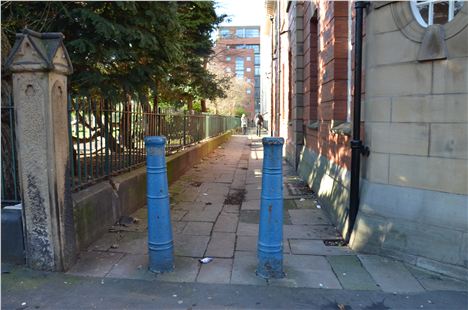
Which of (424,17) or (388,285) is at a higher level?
(424,17)

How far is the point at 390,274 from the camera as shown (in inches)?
159

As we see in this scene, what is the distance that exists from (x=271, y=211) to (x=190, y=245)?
1414mm

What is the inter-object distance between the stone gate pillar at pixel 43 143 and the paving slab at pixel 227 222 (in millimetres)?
2095

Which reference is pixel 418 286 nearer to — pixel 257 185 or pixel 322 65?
pixel 322 65

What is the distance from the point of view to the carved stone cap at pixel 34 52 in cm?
379

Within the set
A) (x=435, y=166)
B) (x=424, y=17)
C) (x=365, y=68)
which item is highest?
(x=424, y=17)

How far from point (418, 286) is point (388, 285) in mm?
271

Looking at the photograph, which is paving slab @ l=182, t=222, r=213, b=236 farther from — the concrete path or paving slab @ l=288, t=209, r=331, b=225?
paving slab @ l=288, t=209, r=331, b=225

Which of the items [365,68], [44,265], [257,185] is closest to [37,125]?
[44,265]

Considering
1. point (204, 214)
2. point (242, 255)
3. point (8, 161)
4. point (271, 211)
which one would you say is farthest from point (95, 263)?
point (204, 214)

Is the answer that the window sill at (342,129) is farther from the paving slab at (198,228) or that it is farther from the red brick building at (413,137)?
the paving slab at (198,228)

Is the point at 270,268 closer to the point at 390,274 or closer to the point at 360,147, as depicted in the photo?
the point at 390,274

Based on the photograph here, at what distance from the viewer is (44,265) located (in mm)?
4059

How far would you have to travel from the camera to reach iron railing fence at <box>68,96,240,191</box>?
16.1 ft
